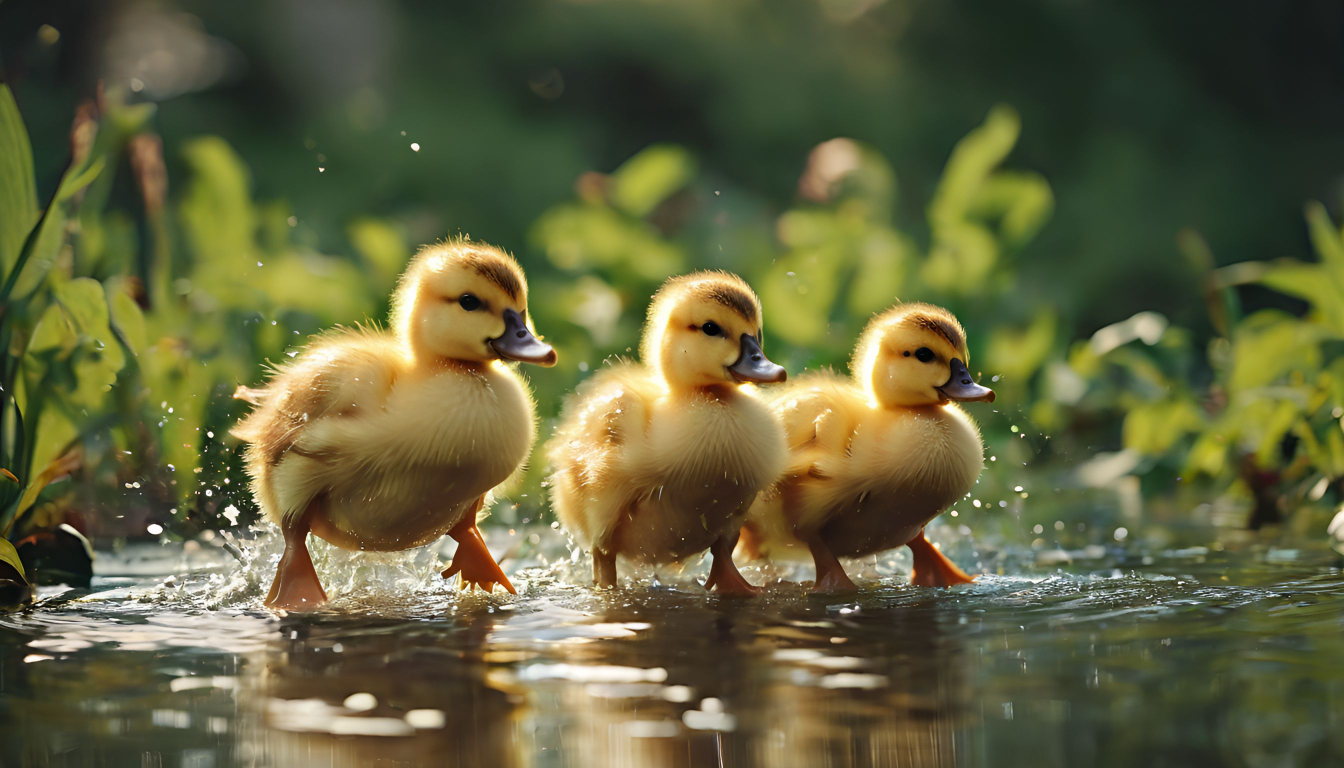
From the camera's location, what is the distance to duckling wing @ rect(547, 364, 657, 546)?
2.87 metres

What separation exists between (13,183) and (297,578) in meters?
1.16

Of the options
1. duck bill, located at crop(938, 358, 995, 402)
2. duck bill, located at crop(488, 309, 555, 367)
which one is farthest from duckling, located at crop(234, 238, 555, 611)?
duck bill, located at crop(938, 358, 995, 402)

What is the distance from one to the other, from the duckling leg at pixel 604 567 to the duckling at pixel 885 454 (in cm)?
40

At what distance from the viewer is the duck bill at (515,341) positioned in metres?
2.63

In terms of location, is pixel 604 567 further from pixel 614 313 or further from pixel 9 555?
pixel 614 313

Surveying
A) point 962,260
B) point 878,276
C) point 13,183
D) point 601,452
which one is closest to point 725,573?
point 601,452

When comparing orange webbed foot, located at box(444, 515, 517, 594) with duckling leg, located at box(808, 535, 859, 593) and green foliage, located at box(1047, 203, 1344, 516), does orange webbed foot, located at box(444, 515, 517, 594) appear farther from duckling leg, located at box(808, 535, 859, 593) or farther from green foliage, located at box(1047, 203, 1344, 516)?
green foliage, located at box(1047, 203, 1344, 516)

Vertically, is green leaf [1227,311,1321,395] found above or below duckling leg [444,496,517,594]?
above

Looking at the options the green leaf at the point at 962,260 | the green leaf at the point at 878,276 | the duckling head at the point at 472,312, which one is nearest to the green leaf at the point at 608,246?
the green leaf at the point at 878,276

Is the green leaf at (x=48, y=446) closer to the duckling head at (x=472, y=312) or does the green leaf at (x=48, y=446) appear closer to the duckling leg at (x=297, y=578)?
the duckling leg at (x=297, y=578)

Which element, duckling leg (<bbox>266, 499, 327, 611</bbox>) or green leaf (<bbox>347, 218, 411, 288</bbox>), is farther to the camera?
green leaf (<bbox>347, 218, 411, 288</bbox>)

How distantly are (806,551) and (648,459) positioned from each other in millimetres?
606

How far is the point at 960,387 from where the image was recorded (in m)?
2.97

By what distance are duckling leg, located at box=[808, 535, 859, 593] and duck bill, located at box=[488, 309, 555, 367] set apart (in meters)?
0.82
